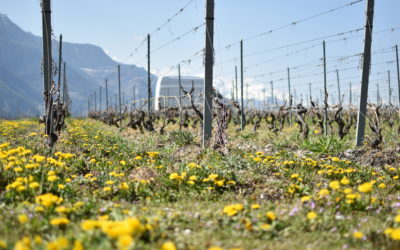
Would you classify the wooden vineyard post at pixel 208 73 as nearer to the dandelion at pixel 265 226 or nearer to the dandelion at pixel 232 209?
the dandelion at pixel 232 209

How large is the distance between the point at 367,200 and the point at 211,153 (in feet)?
15.5

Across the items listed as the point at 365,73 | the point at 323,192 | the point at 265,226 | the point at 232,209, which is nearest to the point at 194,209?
the point at 232,209

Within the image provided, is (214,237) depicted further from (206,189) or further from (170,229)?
(206,189)

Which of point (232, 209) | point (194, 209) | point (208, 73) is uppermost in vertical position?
point (208, 73)

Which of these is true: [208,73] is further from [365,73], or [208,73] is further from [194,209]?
[194,209]

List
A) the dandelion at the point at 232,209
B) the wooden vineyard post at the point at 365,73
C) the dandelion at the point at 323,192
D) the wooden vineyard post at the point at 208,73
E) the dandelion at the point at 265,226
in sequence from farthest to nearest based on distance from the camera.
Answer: the wooden vineyard post at the point at 365,73
the wooden vineyard post at the point at 208,73
the dandelion at the point at 323,192
the dandelion at the point at 232,209
the dandelion at the point at 265,226

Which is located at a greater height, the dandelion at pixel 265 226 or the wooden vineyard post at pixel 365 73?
the wooden vineyard post at pixel 365 73

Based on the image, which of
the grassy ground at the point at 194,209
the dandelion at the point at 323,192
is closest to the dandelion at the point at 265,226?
the grassy ground at the point at 194,209

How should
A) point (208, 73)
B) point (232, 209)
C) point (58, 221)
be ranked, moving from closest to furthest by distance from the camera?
1. point (58, 221)
2. point (232, 209)
3. point (208, 73)

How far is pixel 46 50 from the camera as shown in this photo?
11688mm

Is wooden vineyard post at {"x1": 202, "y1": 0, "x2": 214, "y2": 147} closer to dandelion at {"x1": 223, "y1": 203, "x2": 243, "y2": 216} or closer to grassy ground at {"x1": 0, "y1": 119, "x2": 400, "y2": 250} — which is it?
grassy ground at {"x1": 0, "y1": 119, "x2": 400, "y2": 250}

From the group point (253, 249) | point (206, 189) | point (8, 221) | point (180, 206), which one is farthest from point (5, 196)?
point (253, 249)

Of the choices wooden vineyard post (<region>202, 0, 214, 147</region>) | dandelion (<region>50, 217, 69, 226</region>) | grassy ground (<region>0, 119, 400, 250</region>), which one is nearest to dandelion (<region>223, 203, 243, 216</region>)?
grassy ground (<region>0, 119, 400, 250</region>)

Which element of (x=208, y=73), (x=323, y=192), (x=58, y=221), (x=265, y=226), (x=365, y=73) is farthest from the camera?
(x=365, y=73)
